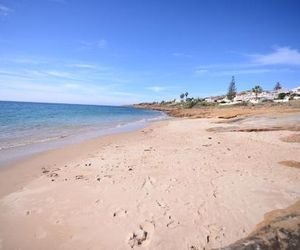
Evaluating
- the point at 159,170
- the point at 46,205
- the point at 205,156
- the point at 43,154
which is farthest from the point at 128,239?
the point at 43,154

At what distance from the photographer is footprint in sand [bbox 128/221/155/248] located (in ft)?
11.8

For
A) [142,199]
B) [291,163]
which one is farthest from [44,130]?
[291,163]

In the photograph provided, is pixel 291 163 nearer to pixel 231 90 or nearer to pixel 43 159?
pixel 43 159

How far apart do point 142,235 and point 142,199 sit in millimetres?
1292

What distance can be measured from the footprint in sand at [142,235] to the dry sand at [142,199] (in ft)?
0.06

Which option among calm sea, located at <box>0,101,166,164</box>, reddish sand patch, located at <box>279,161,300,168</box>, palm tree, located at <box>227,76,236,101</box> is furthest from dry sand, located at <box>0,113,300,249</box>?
palm tree, located at <box>227,76,236,101</box>

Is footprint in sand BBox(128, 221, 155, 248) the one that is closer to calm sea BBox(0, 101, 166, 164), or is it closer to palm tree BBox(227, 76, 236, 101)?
calm sea BBox(0, 101, 166, 164)

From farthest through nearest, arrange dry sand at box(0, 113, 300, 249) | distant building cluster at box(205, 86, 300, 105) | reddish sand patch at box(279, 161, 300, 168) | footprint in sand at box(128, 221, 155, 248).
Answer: distant building cluster at box(205, 86, 300, 105) → reddish sand patch at box(279, 161, 300, 168) → dry sand at box(0, 113, 300, 249) → footprint in sand at box(128, 221, 155, 248)

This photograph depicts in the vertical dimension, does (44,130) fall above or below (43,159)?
below

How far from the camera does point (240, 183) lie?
19.1ft

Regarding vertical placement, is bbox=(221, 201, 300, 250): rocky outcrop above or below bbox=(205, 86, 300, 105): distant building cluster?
below

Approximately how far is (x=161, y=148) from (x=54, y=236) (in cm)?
727

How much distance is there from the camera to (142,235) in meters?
3.78

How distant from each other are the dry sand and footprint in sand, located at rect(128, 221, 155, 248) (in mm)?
18
